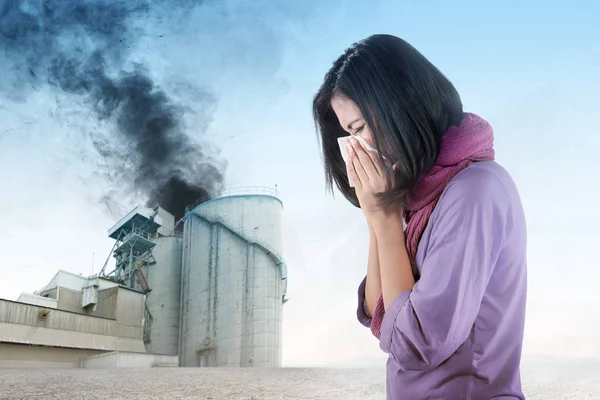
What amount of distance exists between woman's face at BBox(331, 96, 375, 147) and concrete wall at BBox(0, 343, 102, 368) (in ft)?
69.2

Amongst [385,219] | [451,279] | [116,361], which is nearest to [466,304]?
[451,279]

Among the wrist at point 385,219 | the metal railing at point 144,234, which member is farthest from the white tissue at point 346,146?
the metal railing at point 144,234

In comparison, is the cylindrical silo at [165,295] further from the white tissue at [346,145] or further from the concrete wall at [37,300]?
the white tissue at [346,145]

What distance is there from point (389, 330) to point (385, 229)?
0.25m

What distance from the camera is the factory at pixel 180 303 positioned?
67.7 feet

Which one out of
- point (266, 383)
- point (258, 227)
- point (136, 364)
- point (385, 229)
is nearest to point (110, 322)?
point (136, 364)

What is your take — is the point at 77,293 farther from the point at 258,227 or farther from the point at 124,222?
the point at 258,227

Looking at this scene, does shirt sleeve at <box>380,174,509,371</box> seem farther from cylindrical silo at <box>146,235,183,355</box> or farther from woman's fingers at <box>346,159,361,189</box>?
cylindrical silo at <box>146,235,183,355</box>

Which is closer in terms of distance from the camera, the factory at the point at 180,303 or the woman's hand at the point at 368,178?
the woman's hand at the point at 368,178

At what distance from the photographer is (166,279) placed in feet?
98.5

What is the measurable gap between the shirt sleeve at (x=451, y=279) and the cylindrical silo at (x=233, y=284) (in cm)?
2400

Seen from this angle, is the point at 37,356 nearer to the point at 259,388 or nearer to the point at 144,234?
the point at 144,234

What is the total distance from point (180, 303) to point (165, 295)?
1.15 m

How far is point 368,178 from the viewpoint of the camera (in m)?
1.21
